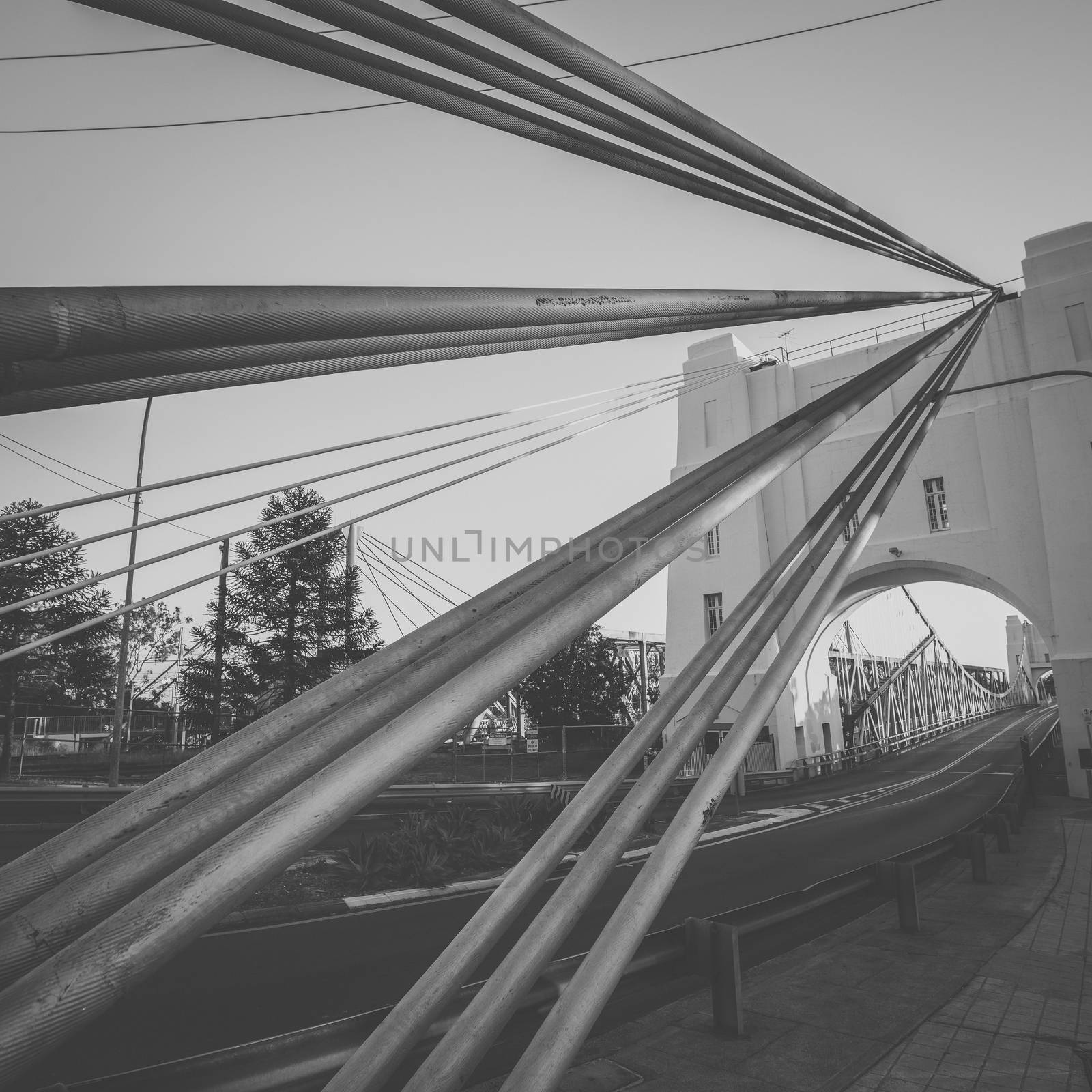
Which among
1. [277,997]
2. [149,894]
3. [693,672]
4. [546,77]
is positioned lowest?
[277,997]

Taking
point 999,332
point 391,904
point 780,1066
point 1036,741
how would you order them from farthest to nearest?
point 1036,741 < point 999,332 < point 391,904 < point 780,1066

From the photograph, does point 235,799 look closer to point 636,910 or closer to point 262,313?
point 262,313

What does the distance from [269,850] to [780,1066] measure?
4549mm

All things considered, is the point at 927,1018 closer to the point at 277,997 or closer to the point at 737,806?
the point at 277,997

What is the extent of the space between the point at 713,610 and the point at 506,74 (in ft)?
94.1

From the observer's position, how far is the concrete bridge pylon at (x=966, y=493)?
75.8 ft

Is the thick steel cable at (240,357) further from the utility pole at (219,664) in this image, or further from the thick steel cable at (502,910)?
the utility pole at (219,664)

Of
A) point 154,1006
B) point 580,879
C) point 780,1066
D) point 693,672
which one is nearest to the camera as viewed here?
point 580,879

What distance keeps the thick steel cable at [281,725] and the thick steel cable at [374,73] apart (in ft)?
5.42

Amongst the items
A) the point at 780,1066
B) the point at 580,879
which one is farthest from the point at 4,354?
the point at 780,1066

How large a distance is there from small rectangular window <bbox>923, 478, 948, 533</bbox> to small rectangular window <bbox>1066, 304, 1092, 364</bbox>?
5.69 m

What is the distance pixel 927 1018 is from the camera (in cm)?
525

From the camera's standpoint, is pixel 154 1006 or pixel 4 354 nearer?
pixel 4 354

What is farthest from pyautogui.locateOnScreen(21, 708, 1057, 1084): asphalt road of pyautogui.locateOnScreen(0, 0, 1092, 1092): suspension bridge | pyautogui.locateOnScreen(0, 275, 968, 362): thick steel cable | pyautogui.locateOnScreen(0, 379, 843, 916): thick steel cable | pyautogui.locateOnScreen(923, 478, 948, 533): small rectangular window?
pyautogui.locateOnScreen(923, 478, 948, 533): small rectangular window
